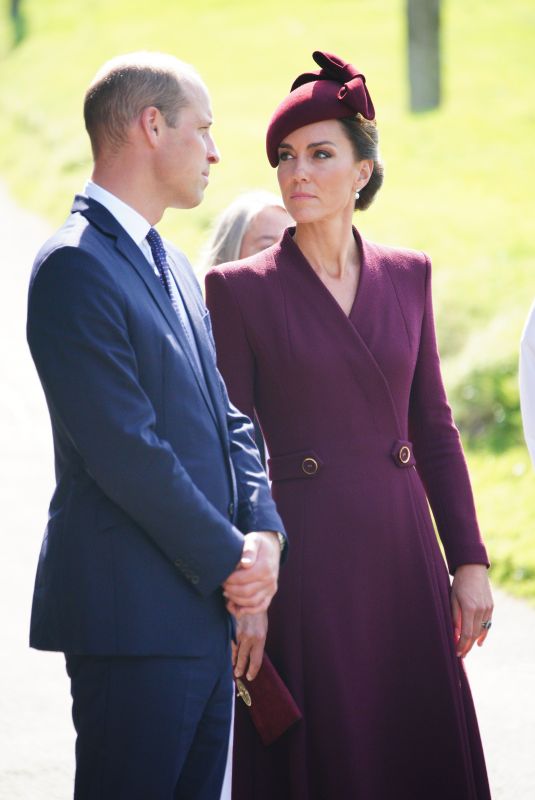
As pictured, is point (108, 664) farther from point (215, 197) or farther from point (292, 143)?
point (215, 197)

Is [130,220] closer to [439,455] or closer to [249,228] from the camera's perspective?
Result: [439,455]

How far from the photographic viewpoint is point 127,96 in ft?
9.39

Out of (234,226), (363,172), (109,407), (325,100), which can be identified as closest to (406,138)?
(234,226)

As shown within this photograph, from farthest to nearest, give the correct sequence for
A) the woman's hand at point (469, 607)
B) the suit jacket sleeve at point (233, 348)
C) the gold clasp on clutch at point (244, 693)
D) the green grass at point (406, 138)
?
the green grass at point (406, 138), the woman's hand at point (469, 607), the suit jacket sleeve at point (233, 348), the gold clasp on clutch at point (244, 693)

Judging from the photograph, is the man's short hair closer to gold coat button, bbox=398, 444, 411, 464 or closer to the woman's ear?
the woman's ear

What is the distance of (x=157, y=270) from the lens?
297 cm

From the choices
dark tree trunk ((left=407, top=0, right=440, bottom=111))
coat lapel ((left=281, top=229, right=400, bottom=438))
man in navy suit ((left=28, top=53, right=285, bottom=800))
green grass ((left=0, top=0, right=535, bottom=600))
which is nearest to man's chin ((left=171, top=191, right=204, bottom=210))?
man in navy suit ((left=28, top=53, right=285, bottom=800))

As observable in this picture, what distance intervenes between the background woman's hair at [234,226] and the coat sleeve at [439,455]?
1.19 metres

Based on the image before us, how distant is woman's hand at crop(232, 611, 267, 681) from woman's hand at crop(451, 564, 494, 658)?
1.90 ft

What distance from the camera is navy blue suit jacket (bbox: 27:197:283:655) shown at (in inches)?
104

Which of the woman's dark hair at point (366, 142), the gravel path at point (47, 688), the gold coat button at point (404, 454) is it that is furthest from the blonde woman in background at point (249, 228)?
the gravel path at point (47, 688)

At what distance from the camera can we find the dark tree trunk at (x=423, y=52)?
19453mm

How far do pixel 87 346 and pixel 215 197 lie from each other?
12926 mm

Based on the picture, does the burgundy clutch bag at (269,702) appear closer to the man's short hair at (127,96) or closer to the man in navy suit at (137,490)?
the man in navy suit at (137,490)
